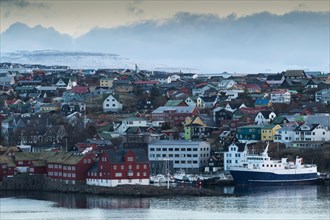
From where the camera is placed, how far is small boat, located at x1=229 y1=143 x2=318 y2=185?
1083 inches

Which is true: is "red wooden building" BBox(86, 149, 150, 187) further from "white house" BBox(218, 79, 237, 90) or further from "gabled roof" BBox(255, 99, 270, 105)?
"white house" BBox(218, 79, 237, 90)

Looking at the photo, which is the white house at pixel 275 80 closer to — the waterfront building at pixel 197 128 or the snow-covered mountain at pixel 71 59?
the waterfront building at pixel 197 128

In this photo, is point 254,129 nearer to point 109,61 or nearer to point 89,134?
point 89,134

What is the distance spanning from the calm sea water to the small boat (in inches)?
49.9

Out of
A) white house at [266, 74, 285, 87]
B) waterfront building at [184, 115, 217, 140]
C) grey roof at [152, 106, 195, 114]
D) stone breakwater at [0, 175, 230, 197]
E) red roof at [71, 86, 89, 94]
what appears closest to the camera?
stone breakwater at [0, 175, 230, 197]

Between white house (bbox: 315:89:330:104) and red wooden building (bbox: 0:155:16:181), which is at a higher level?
white house (bbox: 315:89:330:104)

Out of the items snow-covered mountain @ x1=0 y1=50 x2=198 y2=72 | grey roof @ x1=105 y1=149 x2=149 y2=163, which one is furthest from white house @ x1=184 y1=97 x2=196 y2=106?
snow-covered mountain @ x1=0 y1=50 x2=198 y2=72

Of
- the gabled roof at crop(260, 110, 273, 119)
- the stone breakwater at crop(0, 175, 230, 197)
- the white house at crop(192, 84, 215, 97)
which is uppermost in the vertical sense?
the white house at crop(192, 84, 215, 97)

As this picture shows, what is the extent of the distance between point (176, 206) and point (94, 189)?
10.6ft

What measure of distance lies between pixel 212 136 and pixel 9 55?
2396 inches

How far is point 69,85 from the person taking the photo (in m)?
48.7

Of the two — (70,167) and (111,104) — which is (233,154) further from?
(111,104)

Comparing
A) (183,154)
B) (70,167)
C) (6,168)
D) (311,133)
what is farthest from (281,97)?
(70,167)

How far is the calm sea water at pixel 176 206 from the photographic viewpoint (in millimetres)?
21672
